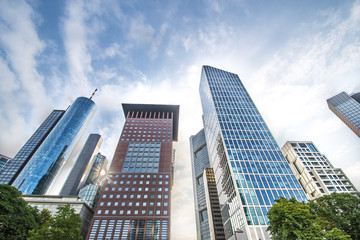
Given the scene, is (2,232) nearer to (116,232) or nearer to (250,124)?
(116,232)

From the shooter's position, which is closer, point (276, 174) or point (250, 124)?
point (276, 174)

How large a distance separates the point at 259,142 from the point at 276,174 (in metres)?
15.7

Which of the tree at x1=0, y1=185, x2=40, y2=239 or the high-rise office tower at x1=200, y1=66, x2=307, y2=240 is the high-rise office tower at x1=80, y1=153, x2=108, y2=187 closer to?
the high-rise office tower at x1=200, y1=66, x2=307, y2=240

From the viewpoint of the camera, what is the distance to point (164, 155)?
89938mm

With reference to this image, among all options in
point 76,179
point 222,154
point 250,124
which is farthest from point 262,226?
point 76,179

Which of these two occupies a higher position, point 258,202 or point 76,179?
point 76,179

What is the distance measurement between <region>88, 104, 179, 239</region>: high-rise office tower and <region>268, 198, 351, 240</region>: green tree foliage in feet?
160

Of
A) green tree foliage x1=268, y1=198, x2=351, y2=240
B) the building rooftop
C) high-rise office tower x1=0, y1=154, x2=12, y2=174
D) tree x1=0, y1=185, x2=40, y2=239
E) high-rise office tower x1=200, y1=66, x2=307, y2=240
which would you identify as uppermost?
the building rooftop

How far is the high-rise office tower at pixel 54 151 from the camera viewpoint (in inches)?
5005

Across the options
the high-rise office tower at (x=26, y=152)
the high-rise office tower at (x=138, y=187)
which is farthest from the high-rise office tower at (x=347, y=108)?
→ the high-rise office tower at (x=26, y=152)

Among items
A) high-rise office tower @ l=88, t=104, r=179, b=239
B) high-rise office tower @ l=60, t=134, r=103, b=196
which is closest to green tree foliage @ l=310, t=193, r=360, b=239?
high-rise office tower @ l=88, t=104, r=179, b=239

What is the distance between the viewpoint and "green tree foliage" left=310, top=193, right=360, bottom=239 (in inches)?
1061

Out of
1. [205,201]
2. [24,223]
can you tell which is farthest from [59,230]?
[205,201]

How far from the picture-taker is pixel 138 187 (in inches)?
2879
